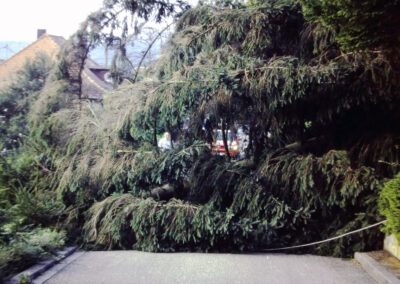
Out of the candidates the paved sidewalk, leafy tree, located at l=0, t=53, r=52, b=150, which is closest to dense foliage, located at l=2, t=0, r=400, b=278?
the paved sidewalk

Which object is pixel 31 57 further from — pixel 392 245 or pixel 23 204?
pixel 392 245

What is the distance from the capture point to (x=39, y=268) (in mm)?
6074

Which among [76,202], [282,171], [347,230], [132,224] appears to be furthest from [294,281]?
[76,202]

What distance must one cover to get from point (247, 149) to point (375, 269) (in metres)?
3.45

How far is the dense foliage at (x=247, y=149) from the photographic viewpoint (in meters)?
7.31

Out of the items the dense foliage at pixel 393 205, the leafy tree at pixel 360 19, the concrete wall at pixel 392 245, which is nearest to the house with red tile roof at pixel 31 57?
the leafy tree at pixel 360 19

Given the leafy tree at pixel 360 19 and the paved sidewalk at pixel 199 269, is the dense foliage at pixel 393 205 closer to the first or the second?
the paved sidewalk at pixel 199 269

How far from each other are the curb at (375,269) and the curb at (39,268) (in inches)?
181

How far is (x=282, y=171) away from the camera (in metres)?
7.86

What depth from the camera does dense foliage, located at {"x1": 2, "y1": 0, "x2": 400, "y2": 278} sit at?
24.0 feet

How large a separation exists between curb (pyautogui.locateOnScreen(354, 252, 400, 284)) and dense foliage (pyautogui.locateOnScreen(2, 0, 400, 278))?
1.18 ft

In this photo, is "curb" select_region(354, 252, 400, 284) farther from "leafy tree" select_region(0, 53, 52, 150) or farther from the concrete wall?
"leafy tree" select_region(0, 53, 52, 150)

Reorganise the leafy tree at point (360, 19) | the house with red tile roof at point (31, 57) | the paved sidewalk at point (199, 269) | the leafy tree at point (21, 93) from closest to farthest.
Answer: the leafy tree at point (360, 19)
the paved sidewalk at point (199, 269)
the leafy tree at point (21, 93)
the house with red tile roof at point (31, 57)

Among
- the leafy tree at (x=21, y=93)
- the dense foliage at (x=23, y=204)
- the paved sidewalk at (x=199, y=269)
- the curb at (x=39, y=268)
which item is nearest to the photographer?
the curb at (x=39, y=268)
